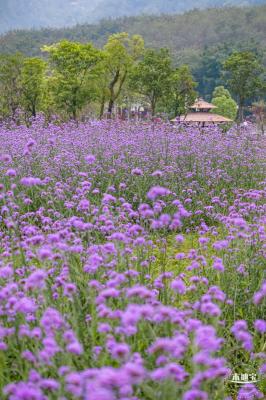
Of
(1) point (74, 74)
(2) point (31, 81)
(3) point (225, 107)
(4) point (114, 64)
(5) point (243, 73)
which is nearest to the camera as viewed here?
(1) point (74, 74)

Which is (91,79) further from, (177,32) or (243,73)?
(177,32)

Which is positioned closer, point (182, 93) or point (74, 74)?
point (74, 74)

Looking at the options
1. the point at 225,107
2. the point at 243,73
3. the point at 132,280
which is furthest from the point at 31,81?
the point at 225,107

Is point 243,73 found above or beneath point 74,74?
above

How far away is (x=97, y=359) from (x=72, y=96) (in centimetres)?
2150

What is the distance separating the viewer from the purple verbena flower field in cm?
178

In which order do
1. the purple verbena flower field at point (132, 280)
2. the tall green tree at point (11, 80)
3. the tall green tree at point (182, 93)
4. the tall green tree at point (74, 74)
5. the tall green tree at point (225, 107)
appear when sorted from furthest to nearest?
the tall green tree at point (225, 107) < the tall green tree at point (182, 93) < the tall green tree at point (11, 80) < the tall green tree at point (74, 74) < the purple verbena flower field at point (132, 280)

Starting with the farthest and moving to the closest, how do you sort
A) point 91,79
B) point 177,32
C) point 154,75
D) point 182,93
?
point 177,32 → point 182,93 → point 91,79 → point 154,75

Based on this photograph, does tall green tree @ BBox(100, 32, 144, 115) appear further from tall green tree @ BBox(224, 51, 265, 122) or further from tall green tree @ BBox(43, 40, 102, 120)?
tall green tree @ BBox(224, 51, 265, 122)

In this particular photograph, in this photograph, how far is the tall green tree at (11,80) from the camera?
25.0 meters

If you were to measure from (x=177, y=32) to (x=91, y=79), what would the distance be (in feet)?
290

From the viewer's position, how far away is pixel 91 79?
78.6 feet

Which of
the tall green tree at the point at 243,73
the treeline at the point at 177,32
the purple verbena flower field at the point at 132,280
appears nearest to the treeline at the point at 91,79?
the tall green tree at the point at 243,73

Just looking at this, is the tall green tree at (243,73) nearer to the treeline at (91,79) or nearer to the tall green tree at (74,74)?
the treeline at (91,79)
